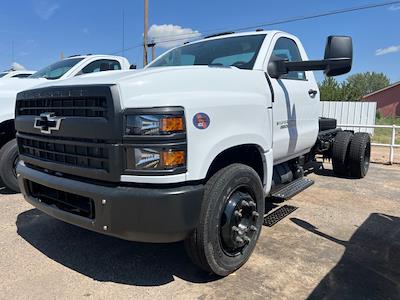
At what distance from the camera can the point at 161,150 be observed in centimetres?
258

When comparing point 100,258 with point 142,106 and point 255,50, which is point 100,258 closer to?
point 142,106

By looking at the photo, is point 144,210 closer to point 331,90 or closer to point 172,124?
point 172,124

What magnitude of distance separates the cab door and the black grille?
1.85m

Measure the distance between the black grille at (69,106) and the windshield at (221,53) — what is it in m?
1.66

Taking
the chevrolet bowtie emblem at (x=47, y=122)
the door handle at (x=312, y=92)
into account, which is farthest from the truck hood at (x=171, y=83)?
the door handle at (x=312, y=92)

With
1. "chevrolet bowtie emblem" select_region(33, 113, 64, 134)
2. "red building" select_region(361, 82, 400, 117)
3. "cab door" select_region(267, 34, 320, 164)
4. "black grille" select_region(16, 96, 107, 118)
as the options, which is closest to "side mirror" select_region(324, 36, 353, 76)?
"cab door" select_region(267, 34, 320, 164)

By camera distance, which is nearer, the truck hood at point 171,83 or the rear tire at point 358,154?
the truck hood at point 171,83

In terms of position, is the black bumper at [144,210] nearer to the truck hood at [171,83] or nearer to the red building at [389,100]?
the truck hood at [171,83]

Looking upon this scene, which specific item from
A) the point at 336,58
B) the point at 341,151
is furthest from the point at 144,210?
→ the point at 341,151

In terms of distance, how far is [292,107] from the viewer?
438 centimetres

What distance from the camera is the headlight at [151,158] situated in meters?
2.59

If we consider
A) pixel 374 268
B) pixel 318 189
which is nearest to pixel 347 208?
pixel 318 189

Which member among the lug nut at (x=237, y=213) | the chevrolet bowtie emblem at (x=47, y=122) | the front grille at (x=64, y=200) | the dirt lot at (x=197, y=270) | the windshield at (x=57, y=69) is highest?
the windshield at (x=57, y=69)

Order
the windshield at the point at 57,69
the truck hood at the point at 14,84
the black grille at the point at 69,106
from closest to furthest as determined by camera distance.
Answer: the black grille at the point at 69,106
the truck hood at the point at 14,84
the windshield at the point at 57,69
